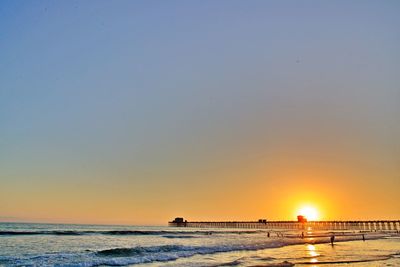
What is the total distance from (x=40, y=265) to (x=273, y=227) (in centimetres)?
14496

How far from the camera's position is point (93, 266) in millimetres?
23719

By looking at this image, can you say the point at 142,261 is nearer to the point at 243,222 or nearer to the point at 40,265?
the point at 40,265

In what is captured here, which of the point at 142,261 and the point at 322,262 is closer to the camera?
the point at 322,262

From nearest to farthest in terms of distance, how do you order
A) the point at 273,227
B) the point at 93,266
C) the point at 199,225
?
the point at 93,266 < the point at 273,227 < the point at 199,225

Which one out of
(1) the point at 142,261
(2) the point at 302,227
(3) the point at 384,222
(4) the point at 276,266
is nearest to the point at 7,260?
(1) the point at 142,261

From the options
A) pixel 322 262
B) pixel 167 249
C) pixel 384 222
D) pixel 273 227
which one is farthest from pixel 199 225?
pixel 322 262

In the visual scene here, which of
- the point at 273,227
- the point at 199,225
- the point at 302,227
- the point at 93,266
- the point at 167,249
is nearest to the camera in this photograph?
the point at 93,266

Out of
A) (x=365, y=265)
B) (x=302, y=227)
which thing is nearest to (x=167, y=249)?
(x=365, y=265)

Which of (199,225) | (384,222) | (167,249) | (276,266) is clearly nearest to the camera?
(276,266)

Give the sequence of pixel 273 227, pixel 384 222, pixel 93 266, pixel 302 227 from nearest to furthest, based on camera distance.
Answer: pixel 93 266 → pixel 384 222 → pixel 302 227 → pixel 273 227

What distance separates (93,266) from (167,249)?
480 inches

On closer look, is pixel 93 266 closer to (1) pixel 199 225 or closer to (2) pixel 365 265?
(2) pixel 365 265

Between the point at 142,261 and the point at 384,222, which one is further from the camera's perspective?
the point at 384,222

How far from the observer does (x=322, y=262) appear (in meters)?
24.0
